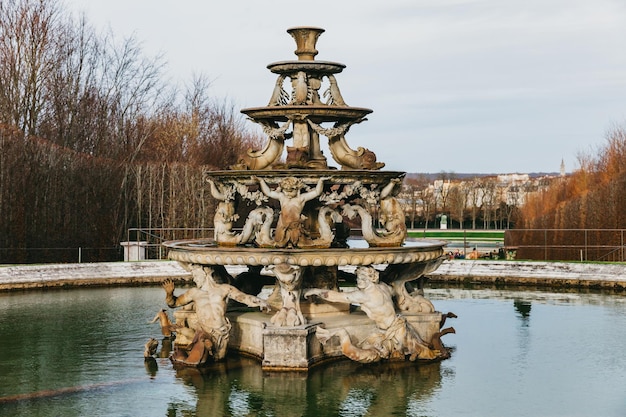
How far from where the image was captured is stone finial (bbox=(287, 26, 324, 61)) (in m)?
17.5

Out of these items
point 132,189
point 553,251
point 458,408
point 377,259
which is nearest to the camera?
point 458,408

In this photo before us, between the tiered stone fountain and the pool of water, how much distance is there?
0.45 metres

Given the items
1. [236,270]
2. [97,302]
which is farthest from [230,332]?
[236,270]

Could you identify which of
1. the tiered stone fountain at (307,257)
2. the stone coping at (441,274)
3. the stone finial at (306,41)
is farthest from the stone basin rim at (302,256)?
the stone coping at (441,274)

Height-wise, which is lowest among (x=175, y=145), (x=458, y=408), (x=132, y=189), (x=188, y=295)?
(x=458, y=408)

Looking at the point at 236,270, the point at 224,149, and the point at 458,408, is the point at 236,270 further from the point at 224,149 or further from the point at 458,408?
the point at 224,149

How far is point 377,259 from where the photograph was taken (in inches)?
593

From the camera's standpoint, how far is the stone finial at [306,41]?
1747 cm

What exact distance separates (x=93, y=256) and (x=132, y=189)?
3683mm

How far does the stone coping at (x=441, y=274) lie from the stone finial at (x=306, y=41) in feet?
36.4

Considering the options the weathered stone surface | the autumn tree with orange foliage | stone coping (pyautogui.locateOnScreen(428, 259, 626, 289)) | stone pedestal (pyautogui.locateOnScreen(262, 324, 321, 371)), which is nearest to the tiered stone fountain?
stone pedestal (pyautogui.locateOnScreen(262, 324, 321, 371))

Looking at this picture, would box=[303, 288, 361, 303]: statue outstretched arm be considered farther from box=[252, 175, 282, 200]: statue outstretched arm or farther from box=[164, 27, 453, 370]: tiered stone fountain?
box=[252, 175, 282, 200]: statue outstretched arm

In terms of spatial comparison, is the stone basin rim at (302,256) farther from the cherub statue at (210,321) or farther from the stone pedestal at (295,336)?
the stone pedestal at (295,336)

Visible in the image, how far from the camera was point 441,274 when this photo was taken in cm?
2775
